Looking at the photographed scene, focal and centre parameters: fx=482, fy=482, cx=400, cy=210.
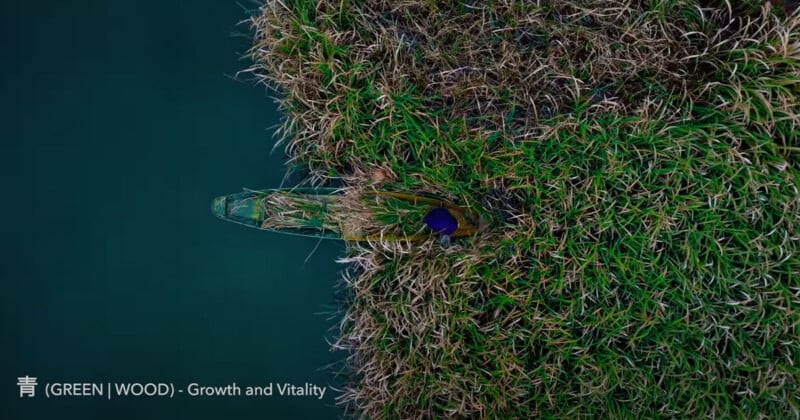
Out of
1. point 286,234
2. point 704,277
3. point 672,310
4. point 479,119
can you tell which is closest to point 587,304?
point 672,310

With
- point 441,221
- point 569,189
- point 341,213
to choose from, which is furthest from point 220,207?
point 569,189

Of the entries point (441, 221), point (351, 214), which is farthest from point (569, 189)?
point (351, 214)

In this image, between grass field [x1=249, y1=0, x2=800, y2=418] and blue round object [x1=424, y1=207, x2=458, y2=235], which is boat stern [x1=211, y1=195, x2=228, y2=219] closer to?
grass field [x1=249, y1=0, x2=800, y2=418]

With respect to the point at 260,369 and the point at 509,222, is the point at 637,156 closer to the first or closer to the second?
the point at 509,222

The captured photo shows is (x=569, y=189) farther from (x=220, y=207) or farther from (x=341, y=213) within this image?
(x=220, y=207)

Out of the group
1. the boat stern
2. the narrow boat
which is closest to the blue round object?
the narrow boat

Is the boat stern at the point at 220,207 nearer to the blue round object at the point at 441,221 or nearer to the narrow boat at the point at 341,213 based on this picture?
the narrow boat at the point at 341,213

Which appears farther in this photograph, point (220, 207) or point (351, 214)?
point (220, 207)
